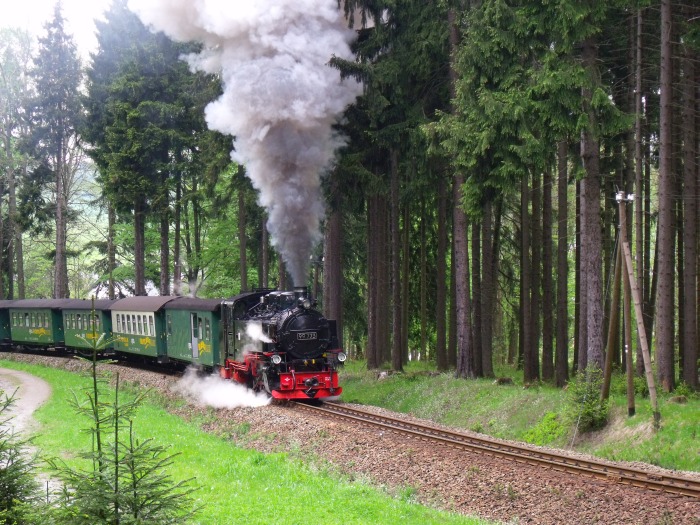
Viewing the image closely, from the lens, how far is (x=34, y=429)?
1579 cm

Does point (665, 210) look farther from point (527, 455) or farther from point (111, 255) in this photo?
point (111, 255)

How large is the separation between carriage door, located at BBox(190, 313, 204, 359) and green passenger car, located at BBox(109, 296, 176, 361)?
2701 mm

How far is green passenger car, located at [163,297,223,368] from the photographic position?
66.6 ft

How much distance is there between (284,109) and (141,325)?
11041 millimetres

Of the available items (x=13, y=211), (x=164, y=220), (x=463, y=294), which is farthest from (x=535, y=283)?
(x=13, y=211)

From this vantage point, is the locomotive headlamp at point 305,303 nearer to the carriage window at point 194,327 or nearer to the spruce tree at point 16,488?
the carriage window at point 194,327

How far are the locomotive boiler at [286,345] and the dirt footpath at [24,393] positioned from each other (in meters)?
5.04

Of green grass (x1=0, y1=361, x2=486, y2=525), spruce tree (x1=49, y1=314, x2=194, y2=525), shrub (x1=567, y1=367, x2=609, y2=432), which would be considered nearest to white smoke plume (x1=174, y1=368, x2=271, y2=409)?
green grass (x1=0, y1=361, x2=486, y2=525)

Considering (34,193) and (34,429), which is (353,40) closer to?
(34,429)

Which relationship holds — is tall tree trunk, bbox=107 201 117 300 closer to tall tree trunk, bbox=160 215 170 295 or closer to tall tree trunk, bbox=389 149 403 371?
tall tree trunk, bbox=160 215 170 295

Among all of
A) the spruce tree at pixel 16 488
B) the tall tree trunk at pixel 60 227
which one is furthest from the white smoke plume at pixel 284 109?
the tall tree trunk at pixel 60 227

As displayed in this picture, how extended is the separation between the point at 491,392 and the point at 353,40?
10915 mm

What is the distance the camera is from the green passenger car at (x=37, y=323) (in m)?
32.6

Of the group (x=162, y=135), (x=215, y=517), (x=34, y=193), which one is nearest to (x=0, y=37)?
(x=34, y=193)
